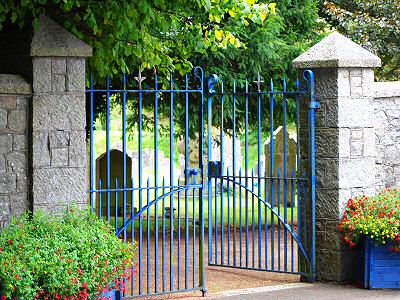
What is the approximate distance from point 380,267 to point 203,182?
2769 mm

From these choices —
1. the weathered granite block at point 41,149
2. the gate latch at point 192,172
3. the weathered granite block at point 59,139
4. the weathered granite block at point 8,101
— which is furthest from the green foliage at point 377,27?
the weathered granite block at point 8,101

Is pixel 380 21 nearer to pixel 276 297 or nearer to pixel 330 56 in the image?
pixel 330 56

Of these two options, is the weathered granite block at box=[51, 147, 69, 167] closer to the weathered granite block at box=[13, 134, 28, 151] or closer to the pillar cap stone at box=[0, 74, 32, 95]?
the weathered granite block at box=[13, 134, 28, 151]

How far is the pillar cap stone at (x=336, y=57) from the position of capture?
917cm

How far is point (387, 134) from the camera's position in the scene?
32.2ft

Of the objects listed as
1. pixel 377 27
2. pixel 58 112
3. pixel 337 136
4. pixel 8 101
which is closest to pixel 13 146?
pixel 8 101

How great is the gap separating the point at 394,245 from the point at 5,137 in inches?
162

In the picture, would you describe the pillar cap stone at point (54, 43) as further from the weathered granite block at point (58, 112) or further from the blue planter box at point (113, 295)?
the blue planter box at point (113, 295)

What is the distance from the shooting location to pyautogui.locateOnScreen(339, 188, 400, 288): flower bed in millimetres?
8594

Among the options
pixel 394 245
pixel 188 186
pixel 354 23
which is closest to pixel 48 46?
pixel 188 186

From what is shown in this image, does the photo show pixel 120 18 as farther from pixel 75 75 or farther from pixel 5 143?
pixel 5 143

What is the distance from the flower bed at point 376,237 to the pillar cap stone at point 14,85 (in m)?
3.68

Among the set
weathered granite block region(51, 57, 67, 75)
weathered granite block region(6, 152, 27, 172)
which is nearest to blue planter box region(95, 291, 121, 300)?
weathered granite block region(6, 152, 27, 172)

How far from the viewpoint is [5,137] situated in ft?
24.5
